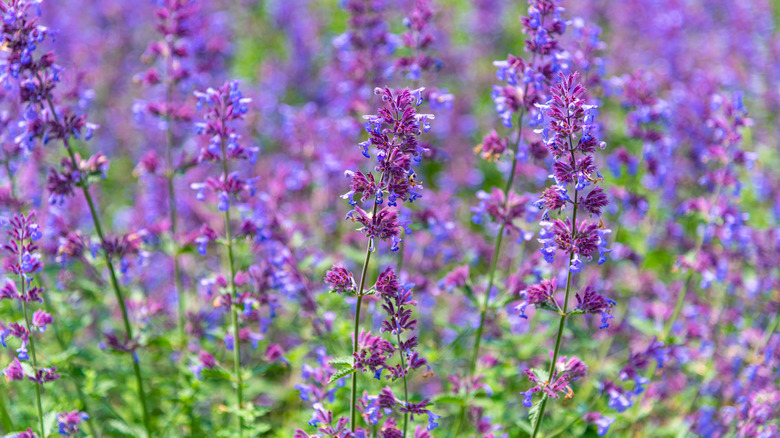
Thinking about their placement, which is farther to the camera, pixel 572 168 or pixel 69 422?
pixel 69 422

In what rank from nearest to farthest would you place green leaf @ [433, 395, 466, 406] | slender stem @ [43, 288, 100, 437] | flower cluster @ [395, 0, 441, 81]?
green leaf @ [433, 395, 466, 406] → slender stem @ [43, 288, 100, 437] → flower cluster @ [395, 0, 441, 81]

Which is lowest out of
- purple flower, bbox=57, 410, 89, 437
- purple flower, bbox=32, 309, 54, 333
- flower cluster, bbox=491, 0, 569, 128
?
purple flower, bbox=57, 410, 89, 437

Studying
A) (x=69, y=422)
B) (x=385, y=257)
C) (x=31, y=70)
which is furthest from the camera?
(x=385, y=257)

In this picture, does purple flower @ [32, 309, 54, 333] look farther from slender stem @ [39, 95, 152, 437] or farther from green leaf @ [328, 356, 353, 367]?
green leaf @ [328, 356, 353, 367]

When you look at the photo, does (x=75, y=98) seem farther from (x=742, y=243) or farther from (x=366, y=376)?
(x=742, y=243)

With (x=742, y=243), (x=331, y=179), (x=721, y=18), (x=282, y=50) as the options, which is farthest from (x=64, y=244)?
(x=721, y=18)

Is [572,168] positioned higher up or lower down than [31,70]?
lower down

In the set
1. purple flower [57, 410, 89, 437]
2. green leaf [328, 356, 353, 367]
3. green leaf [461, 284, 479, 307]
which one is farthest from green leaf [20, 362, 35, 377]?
green leaf [461, 284, 479, 307]

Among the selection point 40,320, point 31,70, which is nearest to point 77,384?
point 40,320

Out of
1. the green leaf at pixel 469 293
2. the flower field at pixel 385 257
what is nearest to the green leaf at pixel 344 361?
the flower field at pixel 385 257

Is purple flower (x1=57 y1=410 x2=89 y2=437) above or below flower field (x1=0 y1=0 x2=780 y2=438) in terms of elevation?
below

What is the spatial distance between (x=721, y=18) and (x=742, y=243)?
10381 mm

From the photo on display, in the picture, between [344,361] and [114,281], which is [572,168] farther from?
Answer: [114,281]

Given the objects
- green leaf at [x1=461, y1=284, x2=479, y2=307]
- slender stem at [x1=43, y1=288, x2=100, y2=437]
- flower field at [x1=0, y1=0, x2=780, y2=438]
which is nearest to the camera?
flower field at [x1=0, y1=0, x2=780, y2=438]
